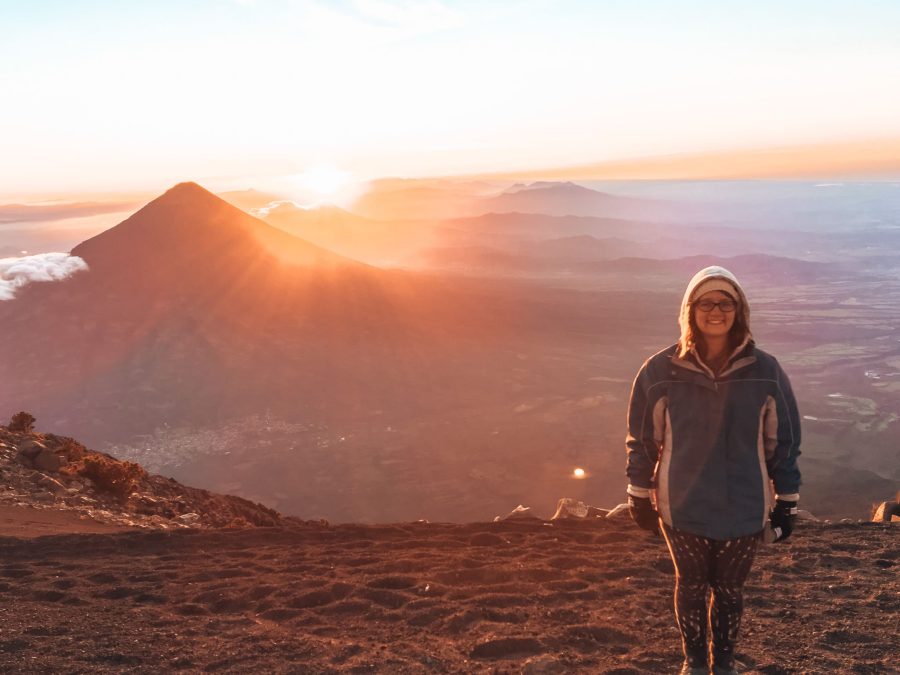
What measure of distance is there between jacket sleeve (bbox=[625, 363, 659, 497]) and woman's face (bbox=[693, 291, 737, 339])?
32 centimetres

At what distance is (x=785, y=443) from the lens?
9.74 ft

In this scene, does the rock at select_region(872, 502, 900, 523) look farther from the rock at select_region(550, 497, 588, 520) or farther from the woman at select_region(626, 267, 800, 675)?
the woman at select_region(626, 267, 800, 675)

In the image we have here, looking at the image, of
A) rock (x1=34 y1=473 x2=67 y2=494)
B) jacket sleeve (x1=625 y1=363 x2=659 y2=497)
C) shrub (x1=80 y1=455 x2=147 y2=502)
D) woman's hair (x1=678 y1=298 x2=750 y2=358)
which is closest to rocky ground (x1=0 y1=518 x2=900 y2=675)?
jacket sleeve (x1=625 y1=363 x2=659 y2=497)

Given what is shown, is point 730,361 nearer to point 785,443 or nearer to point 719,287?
point 719,287

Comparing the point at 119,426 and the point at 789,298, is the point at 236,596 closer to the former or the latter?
the point at 119,426

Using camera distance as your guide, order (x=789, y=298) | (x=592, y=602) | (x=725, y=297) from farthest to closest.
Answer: (x=789, y=298), (x=592, y=602), (x=725, y=297)

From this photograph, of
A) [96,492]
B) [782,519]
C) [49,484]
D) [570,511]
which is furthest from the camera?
[570,511]

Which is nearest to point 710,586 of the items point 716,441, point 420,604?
point 716,441

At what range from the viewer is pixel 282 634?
455 centimetres

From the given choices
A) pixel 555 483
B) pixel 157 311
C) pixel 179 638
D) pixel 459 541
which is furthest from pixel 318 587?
pixel 157 311

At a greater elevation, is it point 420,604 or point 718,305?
point 718,305

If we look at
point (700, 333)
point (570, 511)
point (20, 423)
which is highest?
point (700, 333)

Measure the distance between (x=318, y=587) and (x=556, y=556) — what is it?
2202 mm

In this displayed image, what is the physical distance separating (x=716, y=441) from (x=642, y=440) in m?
0.32
